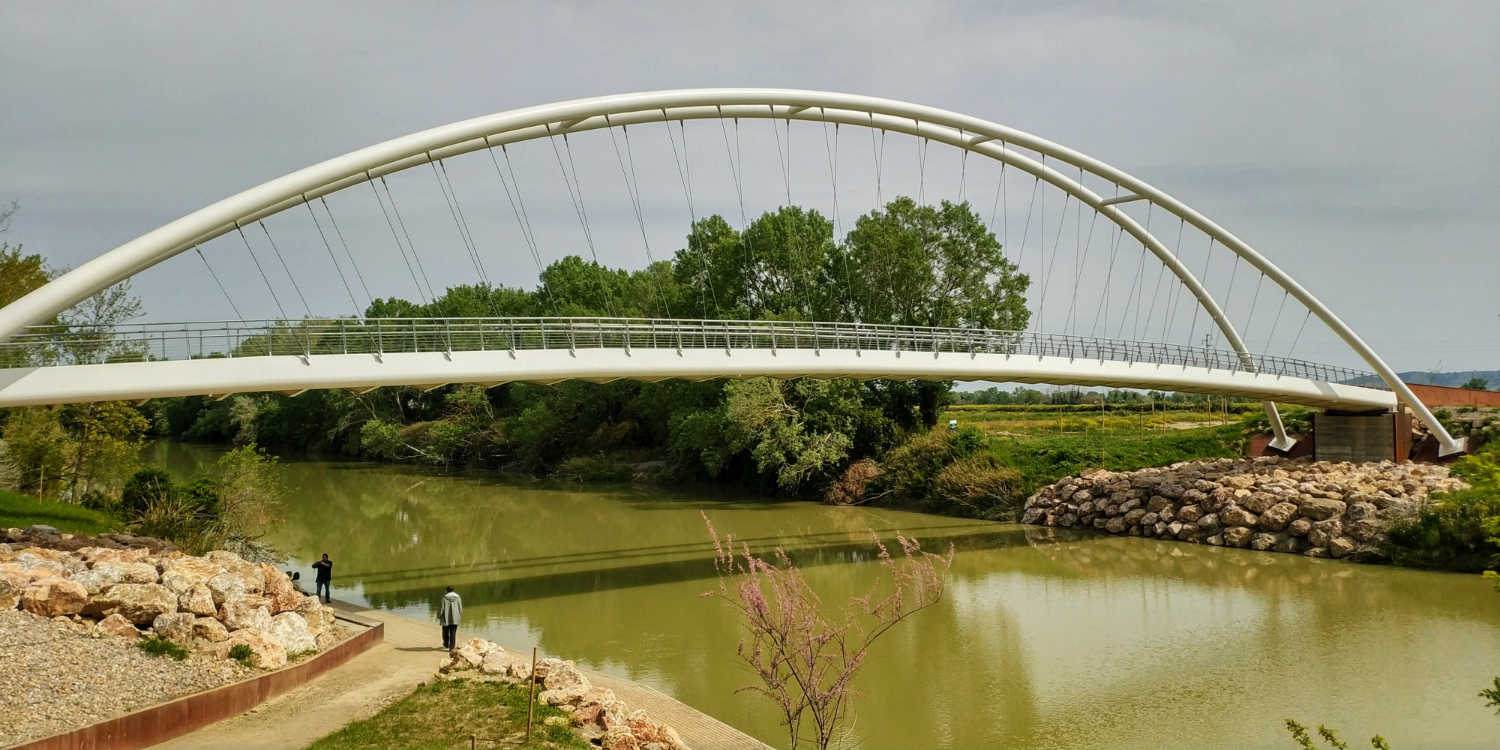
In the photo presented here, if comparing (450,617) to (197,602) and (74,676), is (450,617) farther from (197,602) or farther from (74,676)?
(74,676)

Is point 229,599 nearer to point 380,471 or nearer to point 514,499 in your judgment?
point 514,499

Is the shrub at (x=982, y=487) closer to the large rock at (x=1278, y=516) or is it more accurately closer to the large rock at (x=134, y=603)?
the large rock at (x=1278, y=516)

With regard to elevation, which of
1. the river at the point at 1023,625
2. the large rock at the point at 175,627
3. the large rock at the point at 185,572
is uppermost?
the large rock at the point at 185,572

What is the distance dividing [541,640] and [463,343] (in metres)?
5.14

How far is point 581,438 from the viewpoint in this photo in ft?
160

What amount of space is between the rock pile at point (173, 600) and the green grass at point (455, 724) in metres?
2.12

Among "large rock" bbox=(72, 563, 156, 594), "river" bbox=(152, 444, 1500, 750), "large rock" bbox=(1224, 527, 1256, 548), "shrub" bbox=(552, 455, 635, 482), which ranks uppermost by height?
"large rock" bbox=(72, 563, 156, 594)

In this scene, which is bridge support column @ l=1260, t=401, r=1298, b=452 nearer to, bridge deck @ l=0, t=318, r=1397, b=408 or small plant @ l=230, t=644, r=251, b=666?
bridge deck @ l=0, t=318, r=1397, b=408

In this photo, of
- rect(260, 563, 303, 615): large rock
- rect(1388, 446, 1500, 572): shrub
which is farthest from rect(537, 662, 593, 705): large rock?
rect(1388, 446, 1500, 572): shrub

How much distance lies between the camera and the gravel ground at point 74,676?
9.12 meters

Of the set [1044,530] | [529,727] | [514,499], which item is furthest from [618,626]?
[514,499]

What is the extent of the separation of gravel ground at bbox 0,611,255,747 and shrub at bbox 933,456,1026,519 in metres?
25.1

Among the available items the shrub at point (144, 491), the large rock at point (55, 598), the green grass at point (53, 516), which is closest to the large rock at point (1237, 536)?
the large rock at point (55, 598)

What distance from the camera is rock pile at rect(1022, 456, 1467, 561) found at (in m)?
23.9
